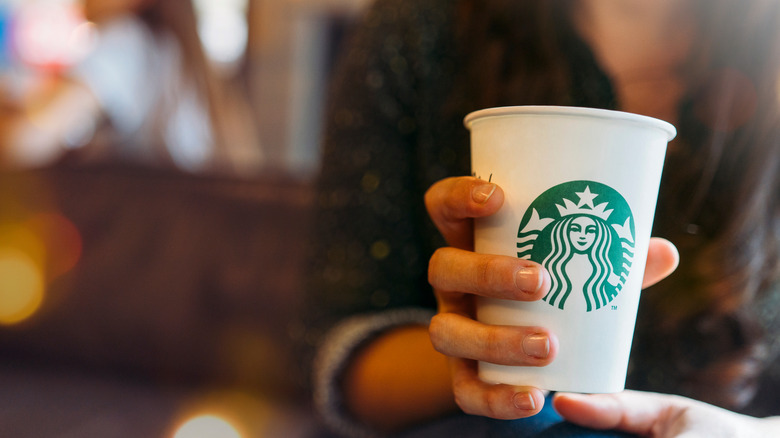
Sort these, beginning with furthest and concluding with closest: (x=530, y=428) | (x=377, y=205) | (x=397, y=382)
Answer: (x=377, y=205) < (x=397, y=382) < (x=530, y=428)

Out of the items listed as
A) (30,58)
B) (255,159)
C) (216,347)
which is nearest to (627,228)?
(216,347)

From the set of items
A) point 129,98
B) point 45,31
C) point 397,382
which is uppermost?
point 45,31

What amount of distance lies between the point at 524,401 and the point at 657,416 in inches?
6.1

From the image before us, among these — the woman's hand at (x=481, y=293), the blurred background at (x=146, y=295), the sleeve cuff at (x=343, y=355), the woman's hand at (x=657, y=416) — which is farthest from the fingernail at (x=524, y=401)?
the blurred background at (x=146, y=295)

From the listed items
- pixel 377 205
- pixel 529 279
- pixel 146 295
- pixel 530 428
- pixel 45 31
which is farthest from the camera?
pixel 45 31

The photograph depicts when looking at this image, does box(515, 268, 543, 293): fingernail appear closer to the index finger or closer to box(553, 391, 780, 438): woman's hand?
the index finger

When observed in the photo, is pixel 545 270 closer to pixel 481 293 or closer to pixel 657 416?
pixel 481 293

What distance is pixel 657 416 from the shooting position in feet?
1.46

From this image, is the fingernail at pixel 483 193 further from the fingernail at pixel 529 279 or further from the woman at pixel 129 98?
the woman at pixel 129 98

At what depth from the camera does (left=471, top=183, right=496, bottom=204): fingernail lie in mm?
359

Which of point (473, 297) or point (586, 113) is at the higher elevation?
point (586, 113)

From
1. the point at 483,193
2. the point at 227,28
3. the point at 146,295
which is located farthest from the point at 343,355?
the point at 227,28

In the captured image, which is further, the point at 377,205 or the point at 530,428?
the point at 377,205

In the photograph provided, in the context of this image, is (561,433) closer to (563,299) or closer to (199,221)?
(563,299)
